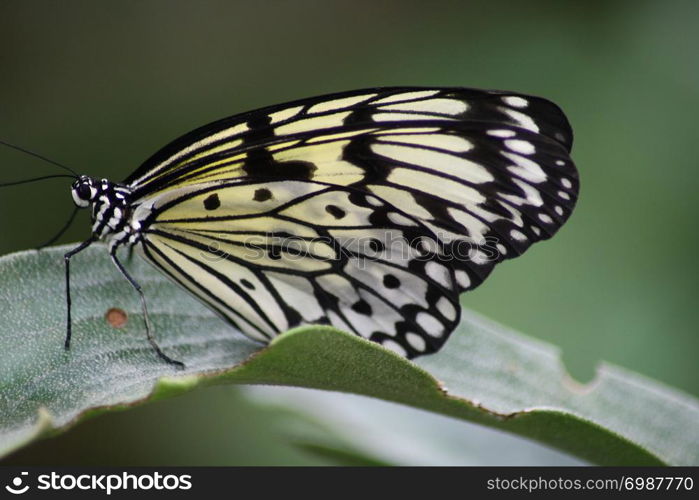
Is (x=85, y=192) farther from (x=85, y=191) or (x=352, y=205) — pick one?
(x=352, y=205)

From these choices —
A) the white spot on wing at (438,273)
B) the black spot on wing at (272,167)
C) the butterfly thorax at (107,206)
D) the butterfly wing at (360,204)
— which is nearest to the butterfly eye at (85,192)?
the butterfly thorax at (107,206)

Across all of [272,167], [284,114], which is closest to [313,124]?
[284,114]

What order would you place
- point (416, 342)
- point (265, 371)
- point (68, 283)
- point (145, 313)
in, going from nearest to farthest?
point (265, 371), point (68, 283), point (145, 313), point (416, 342)

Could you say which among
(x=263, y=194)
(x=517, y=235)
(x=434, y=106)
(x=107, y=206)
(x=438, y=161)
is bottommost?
(x=517, y=235)

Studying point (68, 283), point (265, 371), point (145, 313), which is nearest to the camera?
point (265, 371)

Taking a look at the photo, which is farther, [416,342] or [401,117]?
[416,342]

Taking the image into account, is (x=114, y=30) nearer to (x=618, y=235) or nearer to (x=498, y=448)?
(x=618, y=235)

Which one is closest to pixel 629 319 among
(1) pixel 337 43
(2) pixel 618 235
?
(2) pixel 618 235
